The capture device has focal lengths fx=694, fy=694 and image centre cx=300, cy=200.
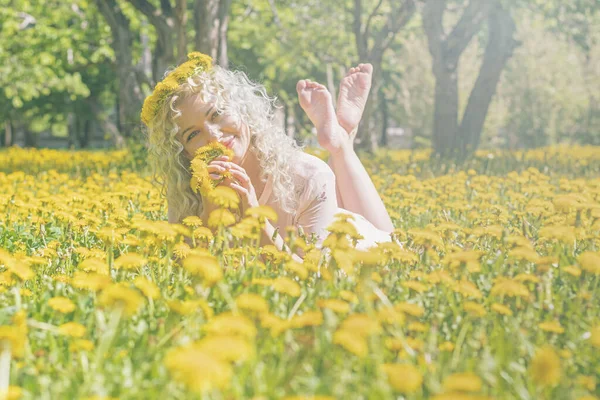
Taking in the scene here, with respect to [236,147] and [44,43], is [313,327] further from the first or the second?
[44,43]

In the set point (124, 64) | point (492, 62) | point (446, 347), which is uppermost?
point (492, 62)

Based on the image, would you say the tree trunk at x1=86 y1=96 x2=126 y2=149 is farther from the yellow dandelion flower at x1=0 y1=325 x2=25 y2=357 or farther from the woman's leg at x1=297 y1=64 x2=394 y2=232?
the yellow dandelion flower at x1=0 y1=325 x2=25 y2=357

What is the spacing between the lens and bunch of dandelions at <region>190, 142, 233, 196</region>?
3080mm

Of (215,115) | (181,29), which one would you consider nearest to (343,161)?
(215,115)

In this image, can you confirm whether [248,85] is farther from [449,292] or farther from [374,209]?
[449,292]

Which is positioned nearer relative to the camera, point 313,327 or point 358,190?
point 313,327

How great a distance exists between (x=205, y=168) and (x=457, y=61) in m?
10.1

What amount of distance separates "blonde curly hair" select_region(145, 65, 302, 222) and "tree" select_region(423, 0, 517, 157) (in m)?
8.25

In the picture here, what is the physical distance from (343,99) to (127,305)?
3.32 metres

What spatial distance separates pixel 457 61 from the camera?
1242cm

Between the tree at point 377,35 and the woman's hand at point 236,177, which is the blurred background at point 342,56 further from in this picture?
the woman's hand at point 236,177

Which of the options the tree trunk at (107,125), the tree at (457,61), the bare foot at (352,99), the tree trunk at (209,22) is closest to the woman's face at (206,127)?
the bare foot at (352,99)

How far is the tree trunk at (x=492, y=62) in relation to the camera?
12172 mm

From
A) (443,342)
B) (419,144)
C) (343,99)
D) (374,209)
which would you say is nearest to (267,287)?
(443,342)
